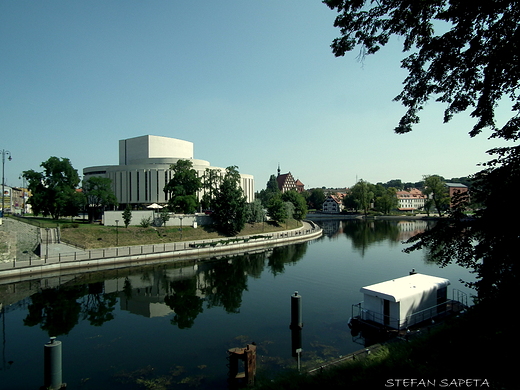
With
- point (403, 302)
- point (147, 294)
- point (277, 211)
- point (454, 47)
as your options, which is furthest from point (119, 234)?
point (454, 47)

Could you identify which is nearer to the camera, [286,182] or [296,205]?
[296,205]

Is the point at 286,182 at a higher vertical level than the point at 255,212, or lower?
higher

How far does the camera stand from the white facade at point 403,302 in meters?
15.1

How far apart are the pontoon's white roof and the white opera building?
50997mm

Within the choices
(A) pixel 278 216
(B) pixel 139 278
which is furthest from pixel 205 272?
(A) pixel 278 216

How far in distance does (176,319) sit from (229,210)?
3261 centimetres

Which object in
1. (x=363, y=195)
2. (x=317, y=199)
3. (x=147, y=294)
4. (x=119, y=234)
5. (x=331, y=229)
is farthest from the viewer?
(x=317, y=199)

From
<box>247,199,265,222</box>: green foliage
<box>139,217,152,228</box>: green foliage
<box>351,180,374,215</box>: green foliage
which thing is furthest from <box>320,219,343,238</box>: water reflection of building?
<box>139,217,152,228</box>: green foliage

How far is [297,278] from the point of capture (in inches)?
1087

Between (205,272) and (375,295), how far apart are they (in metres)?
17.8

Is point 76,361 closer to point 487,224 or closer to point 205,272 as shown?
point 487,224

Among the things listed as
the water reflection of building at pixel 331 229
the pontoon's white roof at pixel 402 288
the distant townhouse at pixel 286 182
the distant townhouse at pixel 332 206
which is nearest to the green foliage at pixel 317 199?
the distant townhouse at pixel 332 206

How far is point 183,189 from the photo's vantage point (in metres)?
51.2

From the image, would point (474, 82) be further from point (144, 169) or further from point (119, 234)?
point (144, 169)
